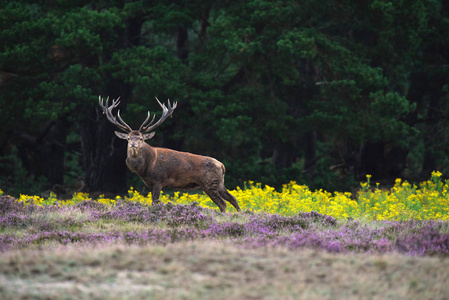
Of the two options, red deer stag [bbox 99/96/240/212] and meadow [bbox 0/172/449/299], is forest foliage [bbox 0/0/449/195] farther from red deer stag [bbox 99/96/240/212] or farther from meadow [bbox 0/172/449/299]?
meadow [bbox 0/172/449/299]

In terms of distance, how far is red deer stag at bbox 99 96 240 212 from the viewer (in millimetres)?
12438

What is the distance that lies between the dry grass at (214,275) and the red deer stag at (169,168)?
189 inches

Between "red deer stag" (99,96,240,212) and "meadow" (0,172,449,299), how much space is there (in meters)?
0.59

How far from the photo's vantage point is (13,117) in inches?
801

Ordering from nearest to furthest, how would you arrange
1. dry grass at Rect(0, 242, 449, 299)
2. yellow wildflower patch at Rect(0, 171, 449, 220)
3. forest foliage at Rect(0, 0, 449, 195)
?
dry grass at Rect(0, 242, 449, 299) < yellow wildflower patch at Rect(0, 171, 449, 220) < forest foliage at Rect(0, 0, 449, 195)

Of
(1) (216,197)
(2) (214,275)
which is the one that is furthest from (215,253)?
(1) (216,197)

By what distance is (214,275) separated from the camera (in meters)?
6.89

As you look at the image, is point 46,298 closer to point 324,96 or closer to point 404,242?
point 404,242

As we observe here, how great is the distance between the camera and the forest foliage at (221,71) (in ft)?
64.0

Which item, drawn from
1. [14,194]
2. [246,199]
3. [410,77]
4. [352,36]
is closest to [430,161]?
[410,77]

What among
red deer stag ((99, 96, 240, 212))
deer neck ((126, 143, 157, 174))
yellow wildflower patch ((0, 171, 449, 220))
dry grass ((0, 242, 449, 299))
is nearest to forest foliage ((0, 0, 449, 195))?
yellow wildflower patch ((0, 171, 449, 220))

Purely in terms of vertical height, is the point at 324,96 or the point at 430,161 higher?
the point at 324,96

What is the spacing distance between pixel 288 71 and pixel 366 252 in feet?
45.3

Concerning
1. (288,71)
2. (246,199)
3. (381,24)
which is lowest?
(246,199)
